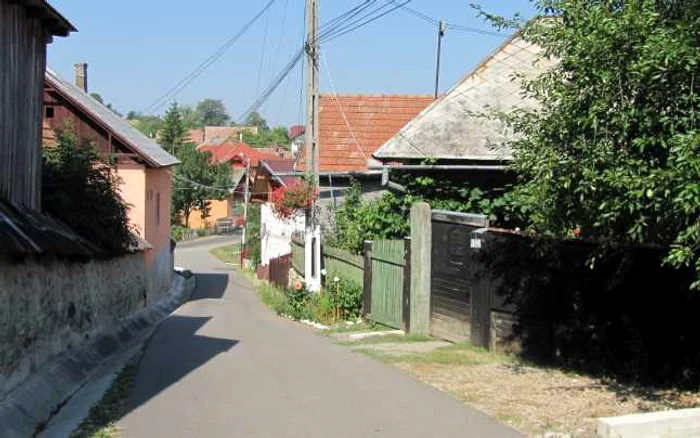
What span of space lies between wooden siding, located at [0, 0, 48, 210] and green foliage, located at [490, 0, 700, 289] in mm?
7188

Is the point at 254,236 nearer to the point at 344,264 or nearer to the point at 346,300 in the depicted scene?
the point at 344,264

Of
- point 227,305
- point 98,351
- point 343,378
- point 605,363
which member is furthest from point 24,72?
point 227,305

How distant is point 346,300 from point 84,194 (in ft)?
22.1

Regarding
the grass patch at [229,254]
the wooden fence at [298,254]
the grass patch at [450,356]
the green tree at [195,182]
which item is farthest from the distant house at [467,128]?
the green tree at [195,182]

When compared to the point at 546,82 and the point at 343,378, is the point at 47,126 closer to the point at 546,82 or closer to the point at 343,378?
the point at 343,378

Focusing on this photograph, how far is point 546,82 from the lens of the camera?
8891 mm

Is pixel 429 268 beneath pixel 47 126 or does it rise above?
beneath

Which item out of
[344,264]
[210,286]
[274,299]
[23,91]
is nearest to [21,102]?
[23,91]

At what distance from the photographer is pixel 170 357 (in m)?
14.0

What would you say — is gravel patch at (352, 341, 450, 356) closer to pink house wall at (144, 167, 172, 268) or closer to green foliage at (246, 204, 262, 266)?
pink house wall at (144, 167, 172, 268)

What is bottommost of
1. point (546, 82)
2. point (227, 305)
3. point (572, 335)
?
point (227, 305)

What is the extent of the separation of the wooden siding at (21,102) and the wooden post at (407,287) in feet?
21.0

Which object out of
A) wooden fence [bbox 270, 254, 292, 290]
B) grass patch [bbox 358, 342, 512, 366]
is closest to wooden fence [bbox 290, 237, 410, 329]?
grass patch [bbox 358, 342, 512, 366]

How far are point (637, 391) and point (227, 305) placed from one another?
22.5 meters
